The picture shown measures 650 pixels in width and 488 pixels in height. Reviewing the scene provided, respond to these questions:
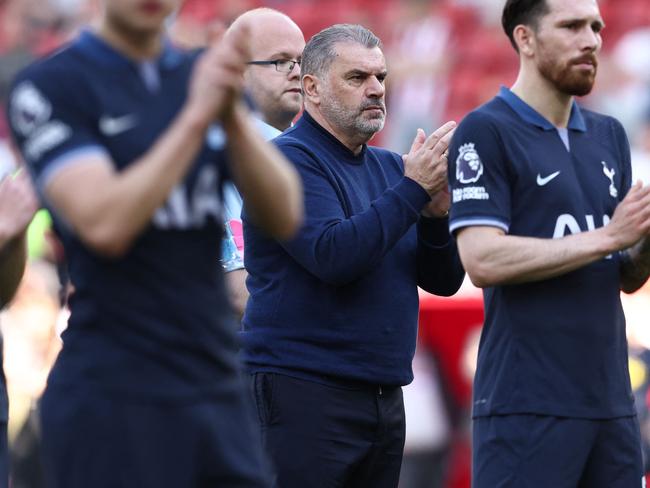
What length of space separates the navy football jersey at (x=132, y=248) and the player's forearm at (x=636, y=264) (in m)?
1.65

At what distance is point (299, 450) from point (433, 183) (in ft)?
3.11

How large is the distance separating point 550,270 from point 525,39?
0.76 meters

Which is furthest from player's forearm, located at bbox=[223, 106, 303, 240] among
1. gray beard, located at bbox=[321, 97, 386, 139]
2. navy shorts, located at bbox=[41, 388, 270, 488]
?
gray beard, located at bbox=[321, 97, 386, 139]

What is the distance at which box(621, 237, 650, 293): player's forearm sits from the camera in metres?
4.16

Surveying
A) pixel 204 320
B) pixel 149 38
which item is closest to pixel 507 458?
pixel 204 320

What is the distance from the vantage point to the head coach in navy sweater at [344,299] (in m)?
4.34

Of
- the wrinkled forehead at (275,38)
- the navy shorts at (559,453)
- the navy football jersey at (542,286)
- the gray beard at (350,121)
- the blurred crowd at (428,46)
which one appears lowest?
the navy shorts at (559,453)

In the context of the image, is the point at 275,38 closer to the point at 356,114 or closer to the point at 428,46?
the point at 356,114

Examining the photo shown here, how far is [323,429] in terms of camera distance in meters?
4.44

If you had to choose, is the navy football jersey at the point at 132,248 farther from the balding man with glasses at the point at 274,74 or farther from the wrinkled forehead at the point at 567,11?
the balding man with glasses at the point at 274,74

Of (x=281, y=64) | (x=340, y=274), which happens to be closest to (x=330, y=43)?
(x=281, y=64)

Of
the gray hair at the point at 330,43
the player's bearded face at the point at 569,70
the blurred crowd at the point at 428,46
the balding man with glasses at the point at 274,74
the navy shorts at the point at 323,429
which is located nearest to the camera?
the player's bearded face at the point at 569,70

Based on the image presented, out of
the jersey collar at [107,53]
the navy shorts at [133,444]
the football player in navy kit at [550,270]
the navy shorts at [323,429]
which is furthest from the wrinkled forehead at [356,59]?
the navy shorts at [133,444]

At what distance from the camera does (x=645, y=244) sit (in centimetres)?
416
